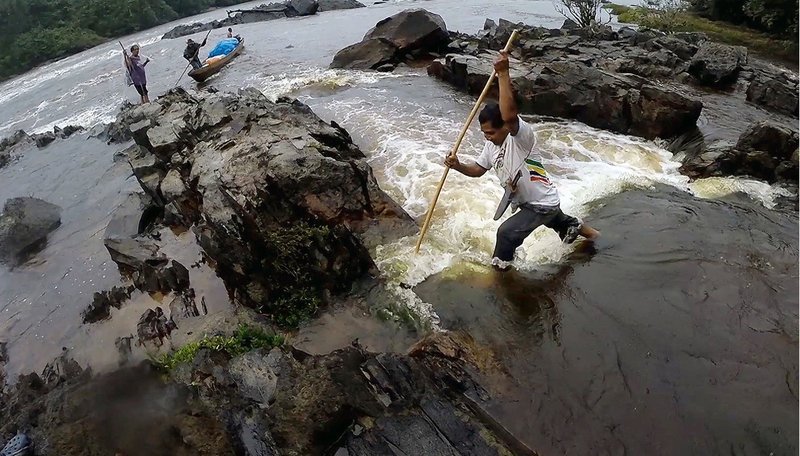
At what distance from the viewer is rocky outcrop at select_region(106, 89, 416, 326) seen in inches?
251

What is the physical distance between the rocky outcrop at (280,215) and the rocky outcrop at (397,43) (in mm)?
12028

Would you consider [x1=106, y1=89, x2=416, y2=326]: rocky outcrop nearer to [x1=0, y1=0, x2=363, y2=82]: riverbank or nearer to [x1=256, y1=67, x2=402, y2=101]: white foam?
[x1=256, y1=67, x2=402, y2=101]: white foam

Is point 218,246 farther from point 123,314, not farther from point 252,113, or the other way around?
point 252,113

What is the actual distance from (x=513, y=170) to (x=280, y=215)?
10.6 feet

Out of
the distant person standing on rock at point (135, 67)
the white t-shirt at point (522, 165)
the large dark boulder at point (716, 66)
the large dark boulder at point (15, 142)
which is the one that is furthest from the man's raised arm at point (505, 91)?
the large dark boulder at point (15, 142)

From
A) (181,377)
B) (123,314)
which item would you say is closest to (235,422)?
(181,377)

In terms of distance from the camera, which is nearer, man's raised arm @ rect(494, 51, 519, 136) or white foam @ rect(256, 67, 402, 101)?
man's raised arm @ rect(494, 51, 519, 136)

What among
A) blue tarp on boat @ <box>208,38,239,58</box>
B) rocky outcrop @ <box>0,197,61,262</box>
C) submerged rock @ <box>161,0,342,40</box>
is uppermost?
blue tarp on boat @ <box>208,38,239,58</box>

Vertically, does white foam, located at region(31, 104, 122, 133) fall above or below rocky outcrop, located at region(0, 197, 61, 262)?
below

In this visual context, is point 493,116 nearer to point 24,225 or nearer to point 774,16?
point 24,225

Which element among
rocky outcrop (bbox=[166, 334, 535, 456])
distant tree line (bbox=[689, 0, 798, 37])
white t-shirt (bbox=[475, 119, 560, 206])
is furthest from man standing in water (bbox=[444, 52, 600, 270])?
distant tree line (bbox=[689, 0, 798, 37])

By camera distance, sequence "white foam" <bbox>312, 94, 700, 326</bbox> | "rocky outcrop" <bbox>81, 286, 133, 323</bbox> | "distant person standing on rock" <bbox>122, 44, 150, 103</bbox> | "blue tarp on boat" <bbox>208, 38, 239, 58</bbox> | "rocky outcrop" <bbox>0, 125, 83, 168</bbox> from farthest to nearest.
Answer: "blue tarp on boat" <bbox>208, 38, 239, 58</bbox>, "rocky outcrop" <bbox>0, 125, 83, 168</bbox>, "distant person standing on rock" <bbox>122, 44, 150, 103</bbox>, "rocky outcrop" <bbox>81, 286, 133, 323</bbox>, "white foam" <bbox>312, 94, 700, 326</bbox>

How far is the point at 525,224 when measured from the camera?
5.80 m

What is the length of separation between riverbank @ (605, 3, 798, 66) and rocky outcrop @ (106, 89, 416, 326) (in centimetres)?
1720
